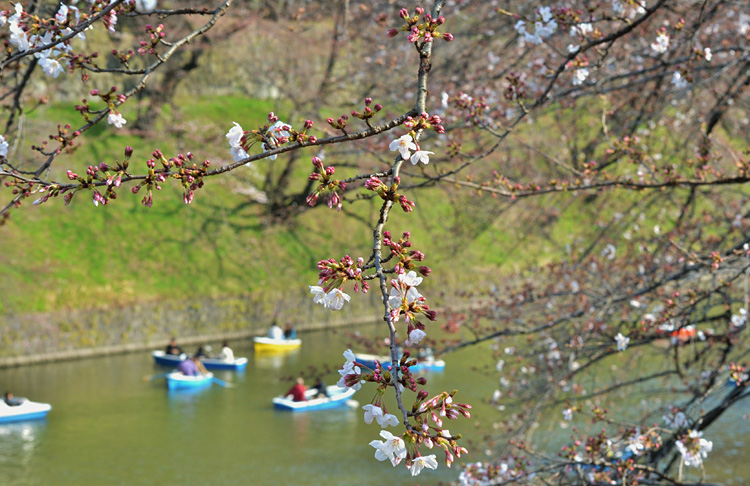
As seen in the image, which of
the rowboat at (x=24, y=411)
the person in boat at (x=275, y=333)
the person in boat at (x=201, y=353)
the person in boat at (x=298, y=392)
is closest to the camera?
the rowboat at (x=24, y=411)

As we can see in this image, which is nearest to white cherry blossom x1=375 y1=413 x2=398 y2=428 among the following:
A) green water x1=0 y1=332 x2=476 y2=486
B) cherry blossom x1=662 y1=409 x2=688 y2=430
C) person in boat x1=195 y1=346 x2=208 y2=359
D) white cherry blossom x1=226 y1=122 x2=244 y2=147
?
white cherry blossom x1=226 y1=122 x2=244 y2=147

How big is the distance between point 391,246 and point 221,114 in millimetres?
27400

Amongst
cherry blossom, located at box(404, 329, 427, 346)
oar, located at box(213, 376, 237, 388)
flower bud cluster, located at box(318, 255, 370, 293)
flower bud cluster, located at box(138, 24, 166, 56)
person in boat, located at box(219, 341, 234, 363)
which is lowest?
oar, located at box(213, 376, 237, 388)

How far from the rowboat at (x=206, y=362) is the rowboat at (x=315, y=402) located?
2.58m

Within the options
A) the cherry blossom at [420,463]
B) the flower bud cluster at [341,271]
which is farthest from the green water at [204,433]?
the flower bud cluster at [341,271]

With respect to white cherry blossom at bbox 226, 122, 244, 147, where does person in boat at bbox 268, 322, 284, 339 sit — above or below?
below

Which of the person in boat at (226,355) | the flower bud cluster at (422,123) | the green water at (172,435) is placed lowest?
the green water at (172,435)

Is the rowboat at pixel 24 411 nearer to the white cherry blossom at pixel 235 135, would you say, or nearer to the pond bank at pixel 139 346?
the pond bank at pixel 139 346

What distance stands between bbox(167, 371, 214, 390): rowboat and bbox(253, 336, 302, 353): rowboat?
2244mm

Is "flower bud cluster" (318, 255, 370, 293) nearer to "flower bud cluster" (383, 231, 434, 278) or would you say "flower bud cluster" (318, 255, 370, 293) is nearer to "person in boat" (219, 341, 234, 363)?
"flower bud cluster" (383, 231, 434, 278)

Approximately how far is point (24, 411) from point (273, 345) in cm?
714

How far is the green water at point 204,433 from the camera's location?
12.7m

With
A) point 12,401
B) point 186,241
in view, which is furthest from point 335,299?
point 186,241

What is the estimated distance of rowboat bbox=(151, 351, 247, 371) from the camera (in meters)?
18.6
